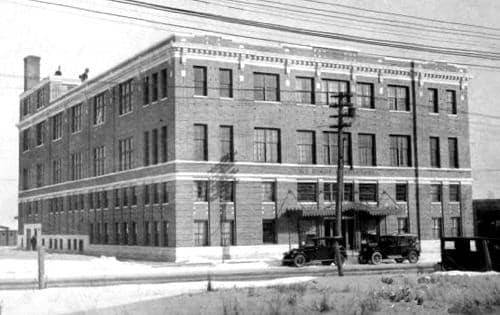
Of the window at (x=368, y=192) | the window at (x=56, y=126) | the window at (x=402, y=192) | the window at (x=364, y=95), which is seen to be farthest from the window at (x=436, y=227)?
the window at (x=56, y=126)

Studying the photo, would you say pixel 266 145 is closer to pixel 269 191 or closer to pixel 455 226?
pixel 269 191

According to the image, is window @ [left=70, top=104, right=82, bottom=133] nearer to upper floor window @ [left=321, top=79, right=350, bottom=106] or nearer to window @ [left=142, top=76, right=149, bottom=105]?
window @ [left=142, top=76, right=149, bottom=105]

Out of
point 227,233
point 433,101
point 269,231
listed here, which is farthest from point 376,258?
point 433,101

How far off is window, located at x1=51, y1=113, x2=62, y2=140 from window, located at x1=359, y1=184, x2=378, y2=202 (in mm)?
31587

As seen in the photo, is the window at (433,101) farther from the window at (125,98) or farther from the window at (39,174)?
the window at (39,174)

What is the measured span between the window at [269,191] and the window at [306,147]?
3.06 metres

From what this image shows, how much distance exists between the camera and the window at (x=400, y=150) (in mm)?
53594

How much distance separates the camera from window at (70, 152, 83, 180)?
62.2 metres

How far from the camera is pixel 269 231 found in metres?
47.2

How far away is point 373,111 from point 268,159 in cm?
1023

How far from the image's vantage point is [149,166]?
48031 millimetres

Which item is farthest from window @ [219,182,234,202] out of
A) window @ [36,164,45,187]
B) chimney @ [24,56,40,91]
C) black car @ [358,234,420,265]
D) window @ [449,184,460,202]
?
chimney @ [24,56,40,91]

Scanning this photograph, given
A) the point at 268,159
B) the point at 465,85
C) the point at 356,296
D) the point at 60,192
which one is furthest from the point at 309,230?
the point at 356,296

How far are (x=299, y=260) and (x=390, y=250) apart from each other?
592 centimetres
